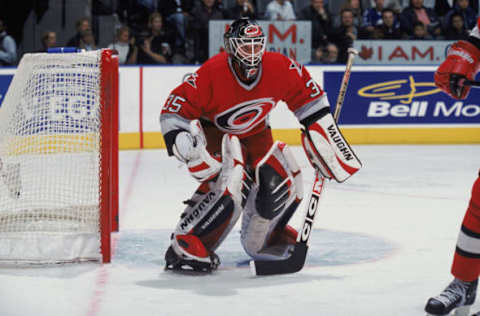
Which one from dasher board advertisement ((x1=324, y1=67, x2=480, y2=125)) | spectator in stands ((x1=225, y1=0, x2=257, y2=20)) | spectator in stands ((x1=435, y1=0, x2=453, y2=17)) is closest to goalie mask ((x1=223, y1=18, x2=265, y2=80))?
dasher board advertisement ((x1=324, y1=67, x2=480, y2=125))

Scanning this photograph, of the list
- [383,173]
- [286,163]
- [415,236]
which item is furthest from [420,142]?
[286,163]

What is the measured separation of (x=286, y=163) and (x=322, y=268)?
47cm

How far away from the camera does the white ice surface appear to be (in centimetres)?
312

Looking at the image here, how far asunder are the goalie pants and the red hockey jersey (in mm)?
1060

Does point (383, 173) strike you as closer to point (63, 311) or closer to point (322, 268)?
point (322, 268)

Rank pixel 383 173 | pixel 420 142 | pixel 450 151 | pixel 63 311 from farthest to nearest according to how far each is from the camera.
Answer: pixel 420 142
pixel 450 151
pixel 383 173
pixel 63 311

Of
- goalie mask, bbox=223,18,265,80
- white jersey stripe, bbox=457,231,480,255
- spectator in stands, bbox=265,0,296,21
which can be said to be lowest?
spectator in stands, bbox=265,0,296,21

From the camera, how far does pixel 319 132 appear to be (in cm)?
375

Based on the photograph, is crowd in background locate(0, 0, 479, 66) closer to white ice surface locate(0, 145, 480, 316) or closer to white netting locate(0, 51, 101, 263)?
white ice surface locate(0, 145, 480, 316)

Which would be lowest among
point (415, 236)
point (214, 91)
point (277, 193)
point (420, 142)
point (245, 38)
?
point (420, 142)

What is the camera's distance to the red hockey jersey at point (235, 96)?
3588 millimetres

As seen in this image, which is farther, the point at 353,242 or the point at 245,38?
the point at 353,242

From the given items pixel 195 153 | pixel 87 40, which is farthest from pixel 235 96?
pixel 87 40

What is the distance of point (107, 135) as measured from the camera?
3.85 metres
